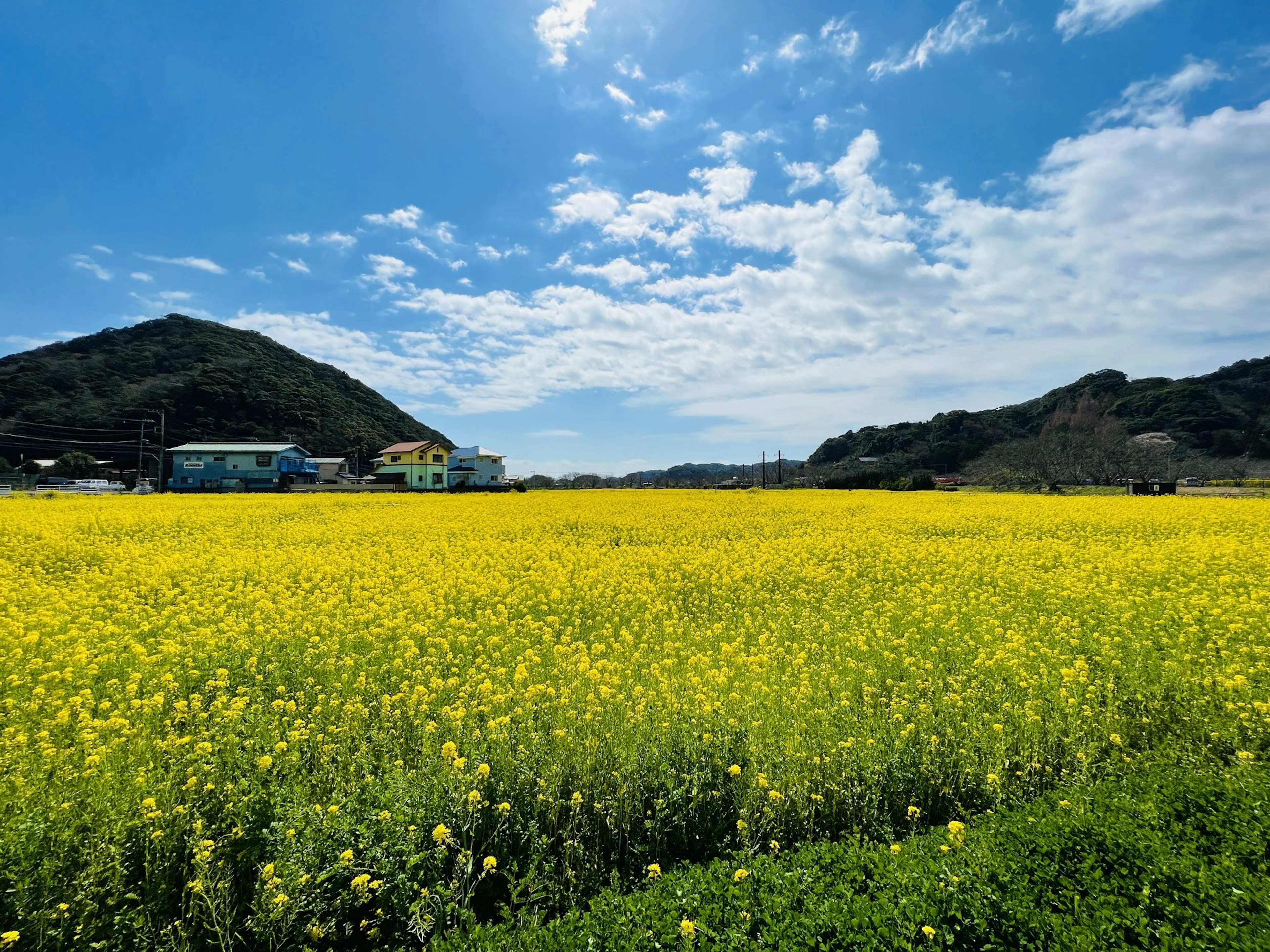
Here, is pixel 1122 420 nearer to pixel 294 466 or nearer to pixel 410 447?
pixel 410 447

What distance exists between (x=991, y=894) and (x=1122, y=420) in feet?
373

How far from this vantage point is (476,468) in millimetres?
71438

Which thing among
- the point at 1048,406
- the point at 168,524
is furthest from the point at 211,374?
the point at 1048,406

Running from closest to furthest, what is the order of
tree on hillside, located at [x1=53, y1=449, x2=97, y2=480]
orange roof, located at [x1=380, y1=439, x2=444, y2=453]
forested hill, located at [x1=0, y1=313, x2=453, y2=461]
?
orange roof, located at [x1=380, y1=439, x2=444, y2=453] < tree on hillside, located at [x1=53, y1=449, x2=97, y2=480] < forested hill, located at [x1=0, y1=313, x2=453, y2=461]

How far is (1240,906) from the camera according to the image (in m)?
2.51

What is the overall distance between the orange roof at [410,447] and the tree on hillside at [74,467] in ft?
114

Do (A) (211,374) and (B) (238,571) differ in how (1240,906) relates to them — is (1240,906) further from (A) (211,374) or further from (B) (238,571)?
(A) (211,374)

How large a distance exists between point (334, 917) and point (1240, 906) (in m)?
4.54

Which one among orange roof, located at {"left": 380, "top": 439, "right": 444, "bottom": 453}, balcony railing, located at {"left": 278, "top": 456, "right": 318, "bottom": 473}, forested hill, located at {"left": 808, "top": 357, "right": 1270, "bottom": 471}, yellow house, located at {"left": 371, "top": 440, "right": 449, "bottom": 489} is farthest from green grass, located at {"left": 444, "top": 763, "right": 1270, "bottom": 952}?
forested hill, located at {"left": 808, "top": 357, "right": 1270, "bottom": 471}

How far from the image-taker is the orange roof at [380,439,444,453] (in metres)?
58.9

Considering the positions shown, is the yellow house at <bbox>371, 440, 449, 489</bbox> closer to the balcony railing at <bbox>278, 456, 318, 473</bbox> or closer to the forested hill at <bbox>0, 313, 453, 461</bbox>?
the balcony railing at <bbox>278, 456, 318, 473</bbox>

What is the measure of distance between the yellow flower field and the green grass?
0.53 m

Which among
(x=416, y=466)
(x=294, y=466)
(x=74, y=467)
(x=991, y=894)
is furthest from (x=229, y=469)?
(x=991, y=894)

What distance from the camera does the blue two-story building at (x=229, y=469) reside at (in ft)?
176
